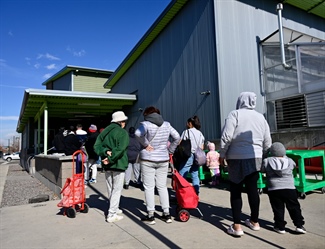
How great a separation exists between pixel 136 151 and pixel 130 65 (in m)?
11.5

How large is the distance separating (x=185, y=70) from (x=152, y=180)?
8139 mm

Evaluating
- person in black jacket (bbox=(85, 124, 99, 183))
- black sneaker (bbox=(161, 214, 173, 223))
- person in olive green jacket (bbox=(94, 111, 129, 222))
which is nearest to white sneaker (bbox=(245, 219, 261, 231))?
black sneaker (bbox=(161, 214, 173, 223))

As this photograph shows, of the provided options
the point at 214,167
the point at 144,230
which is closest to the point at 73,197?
the point at 144,230

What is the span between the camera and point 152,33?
13.7 meters

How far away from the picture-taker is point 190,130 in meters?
5.41

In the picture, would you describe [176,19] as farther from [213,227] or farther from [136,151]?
[213,227]

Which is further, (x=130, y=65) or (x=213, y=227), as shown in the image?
(x=130, y=65)

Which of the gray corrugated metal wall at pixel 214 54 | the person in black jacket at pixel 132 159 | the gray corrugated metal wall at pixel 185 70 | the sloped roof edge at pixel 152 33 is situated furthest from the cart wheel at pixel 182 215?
the sloped roof edge at pixel 152 33

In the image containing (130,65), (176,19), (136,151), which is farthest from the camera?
(130,65)

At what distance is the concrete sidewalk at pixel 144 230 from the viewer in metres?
3.28

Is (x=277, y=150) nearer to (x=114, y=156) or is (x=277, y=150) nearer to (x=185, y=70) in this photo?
(x=114, y=156)

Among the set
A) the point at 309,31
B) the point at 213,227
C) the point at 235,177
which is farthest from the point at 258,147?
the point at 309,31

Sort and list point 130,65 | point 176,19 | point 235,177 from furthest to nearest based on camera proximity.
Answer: point 130,65
point 176,19
point 235,177

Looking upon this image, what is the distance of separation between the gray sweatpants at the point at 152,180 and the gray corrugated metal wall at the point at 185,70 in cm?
583
